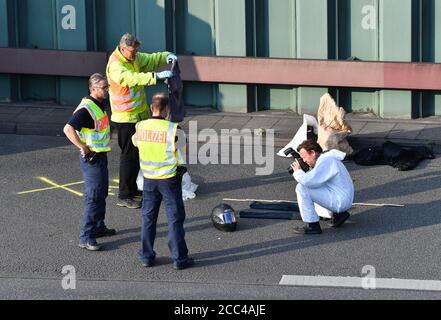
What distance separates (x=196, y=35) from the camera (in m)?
17.2

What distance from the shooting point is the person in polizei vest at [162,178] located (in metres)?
11.2

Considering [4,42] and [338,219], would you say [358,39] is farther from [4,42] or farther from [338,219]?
[4,42]

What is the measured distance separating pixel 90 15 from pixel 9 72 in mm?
1445

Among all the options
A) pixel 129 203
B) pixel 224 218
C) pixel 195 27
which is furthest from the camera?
pixel 195 27

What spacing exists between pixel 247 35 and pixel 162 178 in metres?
6.04

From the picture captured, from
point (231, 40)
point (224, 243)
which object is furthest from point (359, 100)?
point (224, 243)

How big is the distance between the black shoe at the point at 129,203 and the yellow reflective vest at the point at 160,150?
205 centimetres

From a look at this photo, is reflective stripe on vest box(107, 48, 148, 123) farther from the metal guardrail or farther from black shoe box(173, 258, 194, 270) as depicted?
the metal guardrail

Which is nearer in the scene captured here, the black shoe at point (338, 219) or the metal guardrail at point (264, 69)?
the black shoe at point (338, 219)

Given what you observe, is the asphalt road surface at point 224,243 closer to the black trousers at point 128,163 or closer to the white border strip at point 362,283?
the white border strip at point 362,283

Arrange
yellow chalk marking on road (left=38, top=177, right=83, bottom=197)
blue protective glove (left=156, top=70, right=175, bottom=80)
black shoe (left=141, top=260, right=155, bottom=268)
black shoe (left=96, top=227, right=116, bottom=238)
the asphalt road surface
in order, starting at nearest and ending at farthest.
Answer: the asphalt road surface, black shoe (left=141, top=260, right=155, bottom=268), black shoe (left=96, top=227, right=116, bottom=238), blue protective glove (left=156, top=70, right=175, bottom=80), yellow chalk marking on road (left=38, top=177, right=83, bottom=197)

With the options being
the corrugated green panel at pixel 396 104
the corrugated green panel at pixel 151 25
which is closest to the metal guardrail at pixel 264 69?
the corrugated green panel at pixel 396 104

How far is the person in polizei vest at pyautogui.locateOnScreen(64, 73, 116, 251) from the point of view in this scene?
469 inches
